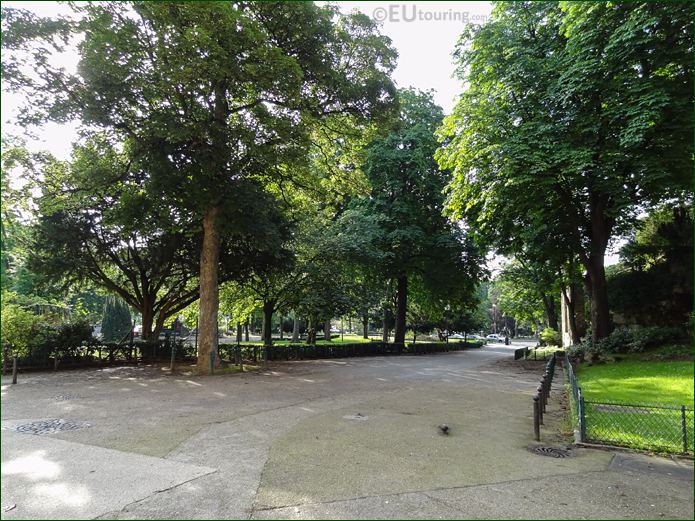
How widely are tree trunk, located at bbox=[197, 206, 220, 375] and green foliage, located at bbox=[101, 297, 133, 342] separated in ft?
116

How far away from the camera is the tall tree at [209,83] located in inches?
512

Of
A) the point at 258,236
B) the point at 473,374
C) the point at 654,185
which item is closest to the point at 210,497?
the point at 258,236

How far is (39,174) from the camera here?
19094mm

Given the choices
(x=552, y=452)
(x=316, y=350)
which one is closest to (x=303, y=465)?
(x=552, y=452)

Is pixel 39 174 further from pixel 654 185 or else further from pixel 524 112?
pixel 654 185

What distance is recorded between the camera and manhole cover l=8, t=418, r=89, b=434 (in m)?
8.07

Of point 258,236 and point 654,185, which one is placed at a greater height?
point 654,185

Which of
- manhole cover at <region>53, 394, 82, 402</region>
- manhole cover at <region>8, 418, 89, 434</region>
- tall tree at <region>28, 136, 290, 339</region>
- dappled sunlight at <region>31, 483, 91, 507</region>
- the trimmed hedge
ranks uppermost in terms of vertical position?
tall tree at <region>28, 136, 290, 339</region>

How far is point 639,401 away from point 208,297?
595 inches

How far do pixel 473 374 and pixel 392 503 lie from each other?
1600cm

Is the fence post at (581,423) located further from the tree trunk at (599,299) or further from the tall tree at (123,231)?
the tree trunk at (599,299)

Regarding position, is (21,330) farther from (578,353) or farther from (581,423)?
(578,353)

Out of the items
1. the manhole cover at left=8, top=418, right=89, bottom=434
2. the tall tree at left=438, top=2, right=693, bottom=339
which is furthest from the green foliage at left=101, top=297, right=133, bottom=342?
the manhole cover at left=8, top=418, right=89, bottom=434

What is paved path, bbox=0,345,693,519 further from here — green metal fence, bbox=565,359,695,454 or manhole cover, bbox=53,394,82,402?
green metal fence, bbox=565,359,695,454
